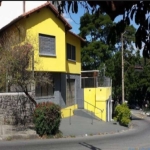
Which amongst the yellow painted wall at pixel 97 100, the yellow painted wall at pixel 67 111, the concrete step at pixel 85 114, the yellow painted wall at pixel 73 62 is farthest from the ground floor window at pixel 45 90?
the yellow painted wall at pixel 97 100

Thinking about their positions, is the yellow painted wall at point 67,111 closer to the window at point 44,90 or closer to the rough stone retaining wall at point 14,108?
the window at point 44,90

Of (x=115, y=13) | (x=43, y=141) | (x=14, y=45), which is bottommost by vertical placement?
(x=43, y=141)

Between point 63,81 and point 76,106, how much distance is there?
4.01m

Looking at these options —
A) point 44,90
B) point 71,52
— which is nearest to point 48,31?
point 44,90

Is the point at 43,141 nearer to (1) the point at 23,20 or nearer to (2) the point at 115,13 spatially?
(1) the point at 23,20

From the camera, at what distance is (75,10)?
372 cm

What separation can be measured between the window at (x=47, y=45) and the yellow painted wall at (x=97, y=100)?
7712 millimetres

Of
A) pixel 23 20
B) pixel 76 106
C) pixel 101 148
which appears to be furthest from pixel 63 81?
pixel 101 148

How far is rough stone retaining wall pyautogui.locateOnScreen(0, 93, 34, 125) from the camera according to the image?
68.5ft

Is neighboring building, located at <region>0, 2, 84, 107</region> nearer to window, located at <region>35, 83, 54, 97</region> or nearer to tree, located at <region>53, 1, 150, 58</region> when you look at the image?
window, located at <region>35, 83, 54, 97</region>

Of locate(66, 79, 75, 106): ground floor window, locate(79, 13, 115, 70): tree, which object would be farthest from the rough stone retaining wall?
locate(79, 13, 115, 70): tree

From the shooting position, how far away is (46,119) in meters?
19.0

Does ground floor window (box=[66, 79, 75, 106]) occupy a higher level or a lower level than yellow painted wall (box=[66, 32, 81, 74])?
lower

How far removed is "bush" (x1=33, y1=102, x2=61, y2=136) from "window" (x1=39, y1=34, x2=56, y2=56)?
6.22 metres
